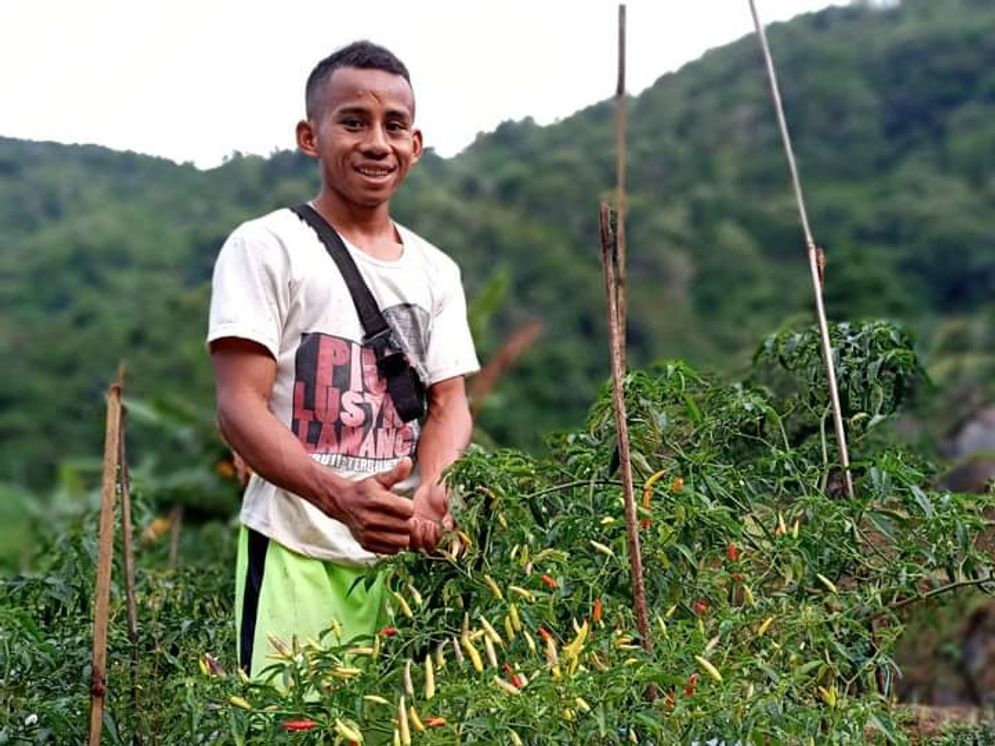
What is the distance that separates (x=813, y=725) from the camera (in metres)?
1.80

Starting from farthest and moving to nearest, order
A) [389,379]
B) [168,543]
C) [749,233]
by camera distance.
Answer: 1. [749,233]
2. [168,543]
3. [389,379]

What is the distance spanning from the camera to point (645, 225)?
31.4 metres

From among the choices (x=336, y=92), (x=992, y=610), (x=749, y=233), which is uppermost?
(x=749, y=233)

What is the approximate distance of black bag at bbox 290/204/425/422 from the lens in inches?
97.9

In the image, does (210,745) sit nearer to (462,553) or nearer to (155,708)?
(462,553)

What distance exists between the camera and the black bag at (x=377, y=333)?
8.16ft

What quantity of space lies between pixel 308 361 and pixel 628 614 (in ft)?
2.28

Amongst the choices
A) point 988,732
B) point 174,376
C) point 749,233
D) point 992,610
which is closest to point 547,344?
point 174,376

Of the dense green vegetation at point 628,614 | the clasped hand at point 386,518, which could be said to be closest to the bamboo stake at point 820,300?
the dense green vegetation at point 628,614

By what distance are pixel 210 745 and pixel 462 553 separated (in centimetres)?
44

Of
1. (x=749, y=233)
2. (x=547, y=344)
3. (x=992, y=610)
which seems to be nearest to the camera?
(x=992, y=610)

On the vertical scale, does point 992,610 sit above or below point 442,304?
below

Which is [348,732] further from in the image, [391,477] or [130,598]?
[130,598]

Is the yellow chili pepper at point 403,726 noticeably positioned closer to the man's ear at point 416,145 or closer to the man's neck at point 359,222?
the man's neck at point 359,222
